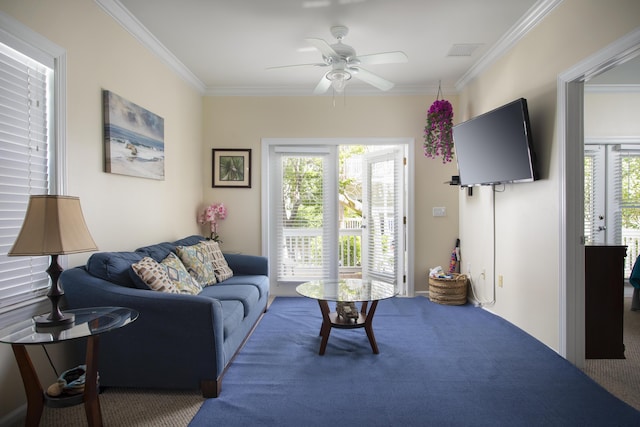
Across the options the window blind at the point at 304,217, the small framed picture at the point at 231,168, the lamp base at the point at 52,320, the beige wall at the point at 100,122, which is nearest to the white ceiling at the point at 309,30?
the beige wall at the point at 100,122

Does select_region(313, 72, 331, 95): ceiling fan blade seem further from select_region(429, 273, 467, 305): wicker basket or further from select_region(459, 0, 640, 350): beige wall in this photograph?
select_region(429, 273, 467, 305): wicker basket

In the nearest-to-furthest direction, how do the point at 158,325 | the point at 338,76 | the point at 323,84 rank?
1. the point at 158,325
2. the point at 338,76
3. the point at 323,84

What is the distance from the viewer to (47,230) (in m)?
1.58

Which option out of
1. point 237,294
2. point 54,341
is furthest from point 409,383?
point 54,341

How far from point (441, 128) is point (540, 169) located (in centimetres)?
144

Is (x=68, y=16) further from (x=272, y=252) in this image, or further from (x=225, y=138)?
(x=272, y=252)

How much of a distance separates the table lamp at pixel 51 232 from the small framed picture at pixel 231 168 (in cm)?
290

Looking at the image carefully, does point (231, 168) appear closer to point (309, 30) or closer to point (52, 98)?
point (309, 30)

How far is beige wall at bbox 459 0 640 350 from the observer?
2.32m

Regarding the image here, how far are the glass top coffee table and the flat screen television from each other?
4.69 feet

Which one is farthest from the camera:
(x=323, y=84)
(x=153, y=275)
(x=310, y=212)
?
(x=310, y=212)

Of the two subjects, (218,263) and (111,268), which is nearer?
(111,268)

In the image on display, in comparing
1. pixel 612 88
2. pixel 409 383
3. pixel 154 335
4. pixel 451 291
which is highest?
pixel 612 88

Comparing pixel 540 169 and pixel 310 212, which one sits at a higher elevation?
pixel 540 169
